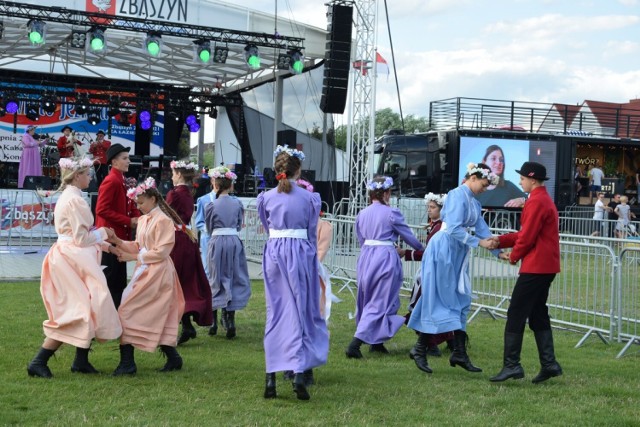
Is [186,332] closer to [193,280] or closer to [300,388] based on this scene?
[193,280]

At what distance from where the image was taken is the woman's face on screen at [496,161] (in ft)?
86.5

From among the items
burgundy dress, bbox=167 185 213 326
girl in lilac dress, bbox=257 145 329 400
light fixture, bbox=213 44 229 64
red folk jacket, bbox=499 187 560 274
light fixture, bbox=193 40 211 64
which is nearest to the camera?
girl in lilac dress, bbox=257 145 329 400

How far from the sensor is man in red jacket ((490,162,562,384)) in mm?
6980

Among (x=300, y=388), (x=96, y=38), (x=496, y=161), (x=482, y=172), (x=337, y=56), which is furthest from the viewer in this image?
(x=496, y=161)

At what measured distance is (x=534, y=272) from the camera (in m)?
6.98

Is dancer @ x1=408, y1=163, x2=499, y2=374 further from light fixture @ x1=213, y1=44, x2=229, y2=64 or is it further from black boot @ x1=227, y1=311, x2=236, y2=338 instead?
light fixture @ x1=213, y1=44, x2=229, y2=64

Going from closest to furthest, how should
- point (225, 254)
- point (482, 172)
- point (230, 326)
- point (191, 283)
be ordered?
point (482, 172)
point (191, 283)
point (230, 326)
point (225, 254)

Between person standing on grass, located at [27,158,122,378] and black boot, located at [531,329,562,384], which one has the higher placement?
person standing on grass, located at [27,158,122,378]

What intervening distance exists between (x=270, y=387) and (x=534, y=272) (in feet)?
7.52

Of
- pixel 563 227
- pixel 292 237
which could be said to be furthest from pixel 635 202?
pixel 292 237

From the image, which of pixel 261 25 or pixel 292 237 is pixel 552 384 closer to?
pixel 292 237

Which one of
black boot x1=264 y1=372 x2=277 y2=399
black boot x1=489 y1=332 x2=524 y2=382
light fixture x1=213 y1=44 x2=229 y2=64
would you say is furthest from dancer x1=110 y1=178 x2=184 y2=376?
light fixture x1=213 y1=44 x2=229 y2=64

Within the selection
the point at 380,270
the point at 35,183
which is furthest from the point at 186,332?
the point at 35,183

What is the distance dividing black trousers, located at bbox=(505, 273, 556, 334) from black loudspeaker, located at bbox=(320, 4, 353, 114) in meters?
15.3
